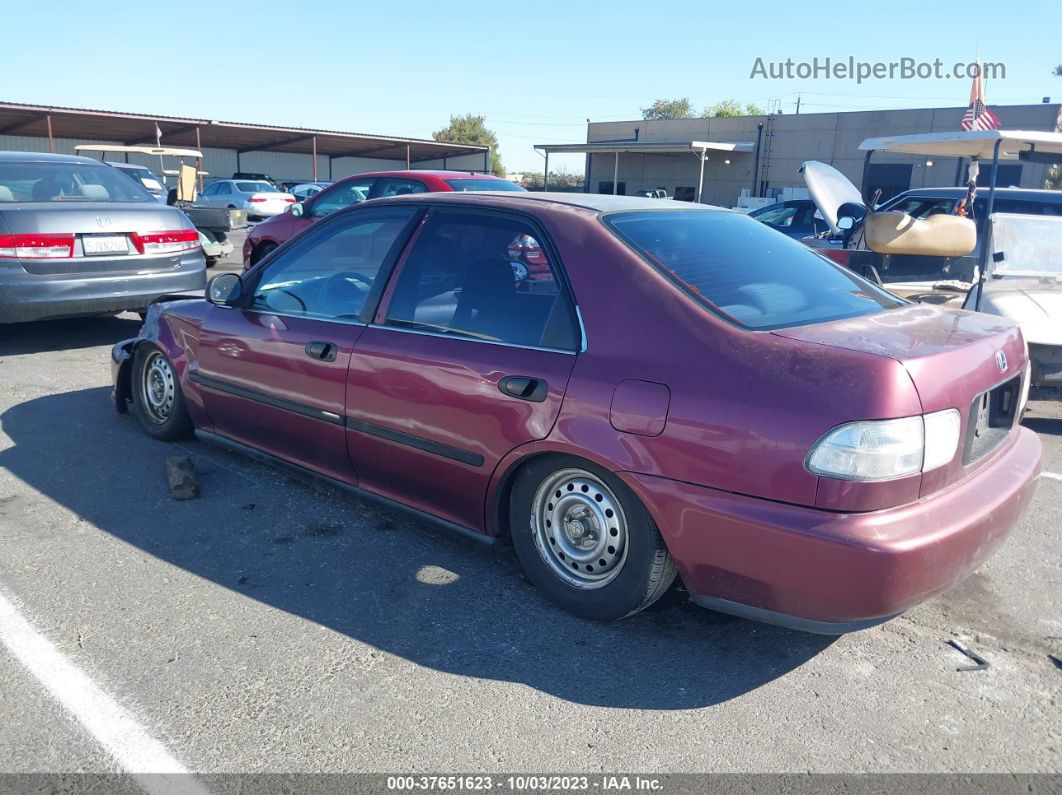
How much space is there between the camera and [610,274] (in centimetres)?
311

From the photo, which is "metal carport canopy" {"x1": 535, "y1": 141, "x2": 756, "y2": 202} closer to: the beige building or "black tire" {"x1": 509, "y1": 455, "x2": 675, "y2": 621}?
the beige building

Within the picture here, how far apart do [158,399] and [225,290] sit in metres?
1.09

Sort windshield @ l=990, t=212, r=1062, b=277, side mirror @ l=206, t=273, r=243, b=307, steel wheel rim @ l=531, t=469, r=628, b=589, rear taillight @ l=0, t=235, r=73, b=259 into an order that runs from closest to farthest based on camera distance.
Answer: steel wheel rim @ l=531, t=469, r=628, b=589 < side mirror @ l=206, t=273, r=243, b=307 < windshield @ l=990, t=212, r=1062, b=277 < rear taillight @ l=0, t=235, r=73, b=259

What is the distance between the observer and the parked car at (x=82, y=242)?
22.1 feet

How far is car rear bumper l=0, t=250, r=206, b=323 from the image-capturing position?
6.70 m

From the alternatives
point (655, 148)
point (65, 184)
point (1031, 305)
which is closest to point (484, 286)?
point (1031, 305)

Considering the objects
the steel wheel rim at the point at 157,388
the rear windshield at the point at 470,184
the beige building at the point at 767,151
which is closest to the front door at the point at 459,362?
the steel wheel rim at the point at 157,388

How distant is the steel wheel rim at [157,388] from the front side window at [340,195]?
16.9 ft

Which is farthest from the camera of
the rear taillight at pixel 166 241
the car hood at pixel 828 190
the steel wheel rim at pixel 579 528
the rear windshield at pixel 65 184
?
the car hood at pixel 828 190

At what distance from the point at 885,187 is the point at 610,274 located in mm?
33437

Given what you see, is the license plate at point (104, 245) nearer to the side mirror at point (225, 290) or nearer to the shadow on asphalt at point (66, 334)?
the shadow on asphalt at point (66, 334)

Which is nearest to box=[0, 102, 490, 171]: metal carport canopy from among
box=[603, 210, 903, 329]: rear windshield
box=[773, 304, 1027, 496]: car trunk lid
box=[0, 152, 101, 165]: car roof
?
box=[0, 152, 101, 165]: car roof

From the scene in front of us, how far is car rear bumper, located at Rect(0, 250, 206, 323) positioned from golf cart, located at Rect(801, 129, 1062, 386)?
5678mm

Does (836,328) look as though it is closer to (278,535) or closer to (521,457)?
(521,457)
